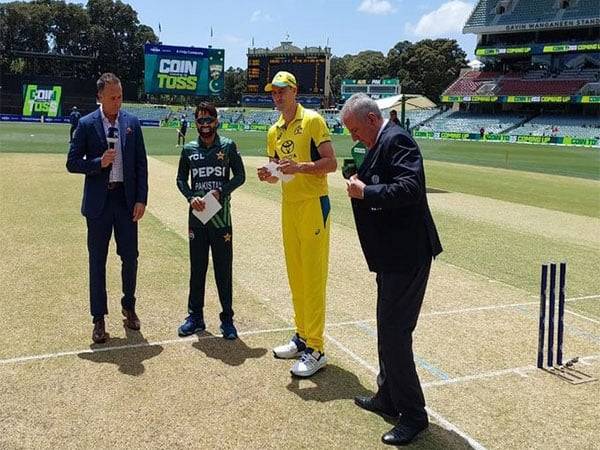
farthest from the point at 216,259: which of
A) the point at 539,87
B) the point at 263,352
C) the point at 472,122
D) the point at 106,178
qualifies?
the point at 539,87

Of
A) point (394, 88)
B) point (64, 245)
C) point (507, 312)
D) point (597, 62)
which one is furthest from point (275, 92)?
Result: point (394, 88)

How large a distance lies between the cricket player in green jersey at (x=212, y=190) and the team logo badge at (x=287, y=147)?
751mm

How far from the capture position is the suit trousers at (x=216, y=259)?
5516mm

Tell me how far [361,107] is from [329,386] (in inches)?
84.8

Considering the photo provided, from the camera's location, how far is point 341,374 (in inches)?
190

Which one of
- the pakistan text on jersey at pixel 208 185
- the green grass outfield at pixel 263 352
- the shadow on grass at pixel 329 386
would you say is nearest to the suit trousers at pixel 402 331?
the green grass outfield at pixel 263 352

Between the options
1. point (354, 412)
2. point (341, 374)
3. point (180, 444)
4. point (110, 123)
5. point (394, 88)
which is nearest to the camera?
point (180, 444)

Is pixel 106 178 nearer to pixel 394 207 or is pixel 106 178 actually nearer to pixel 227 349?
pixel 227 349

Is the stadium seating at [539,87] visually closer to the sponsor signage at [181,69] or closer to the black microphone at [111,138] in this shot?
the sponsor signage at [181,69]

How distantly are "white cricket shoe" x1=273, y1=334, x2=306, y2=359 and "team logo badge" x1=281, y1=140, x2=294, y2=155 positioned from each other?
5.22ft

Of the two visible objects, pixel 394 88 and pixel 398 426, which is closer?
pixel 398 426

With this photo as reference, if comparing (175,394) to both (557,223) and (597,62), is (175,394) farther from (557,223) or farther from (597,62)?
(597,62)

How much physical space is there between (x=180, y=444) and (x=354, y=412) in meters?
1.21

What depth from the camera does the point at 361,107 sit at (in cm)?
369
